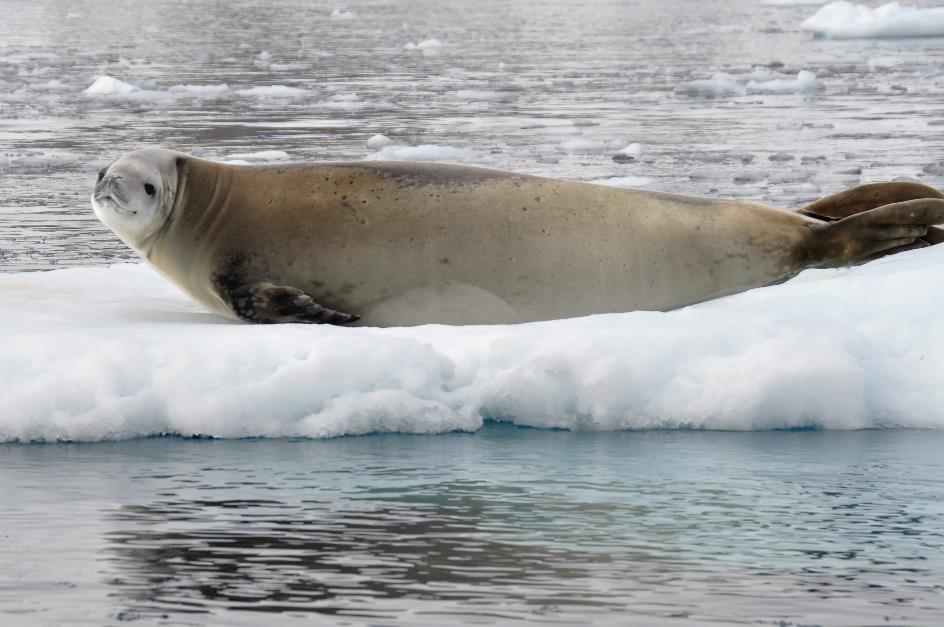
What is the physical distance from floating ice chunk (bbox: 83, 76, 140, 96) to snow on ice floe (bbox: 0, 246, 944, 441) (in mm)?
14579

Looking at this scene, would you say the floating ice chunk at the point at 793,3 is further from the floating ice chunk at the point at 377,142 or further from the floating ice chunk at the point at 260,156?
the floating ice chunk at the point at 260,156

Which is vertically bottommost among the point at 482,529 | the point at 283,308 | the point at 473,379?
the point at 482,529

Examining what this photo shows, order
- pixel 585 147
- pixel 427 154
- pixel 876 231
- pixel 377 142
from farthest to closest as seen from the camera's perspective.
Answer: pixel 377 142
pixel 585 147
pixel 427 154
pixel 876 231

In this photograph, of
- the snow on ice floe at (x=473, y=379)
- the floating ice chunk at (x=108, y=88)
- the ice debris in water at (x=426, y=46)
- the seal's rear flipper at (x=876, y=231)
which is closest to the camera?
the snow on ice floe at (x=473, y=379)

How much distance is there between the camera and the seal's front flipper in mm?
5848

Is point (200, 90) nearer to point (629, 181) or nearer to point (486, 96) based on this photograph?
point (486, 96)

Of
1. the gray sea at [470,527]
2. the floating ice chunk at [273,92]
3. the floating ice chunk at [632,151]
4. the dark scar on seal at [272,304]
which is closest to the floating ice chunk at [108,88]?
the floating ice chunk at [273,92]

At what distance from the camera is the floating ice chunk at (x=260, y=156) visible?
1254 centimetres

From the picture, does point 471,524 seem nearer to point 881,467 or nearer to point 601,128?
point 881,467

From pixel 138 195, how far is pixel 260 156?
6.61 metres

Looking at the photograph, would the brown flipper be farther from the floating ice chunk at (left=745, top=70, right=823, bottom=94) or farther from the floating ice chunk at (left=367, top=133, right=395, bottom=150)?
the floating ice chunk at (left=745, top=70, right=823, bottom=94)

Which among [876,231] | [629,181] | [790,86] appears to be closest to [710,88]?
[790,86]

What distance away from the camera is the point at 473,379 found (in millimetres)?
4914

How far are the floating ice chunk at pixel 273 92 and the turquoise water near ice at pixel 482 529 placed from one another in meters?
15.2
